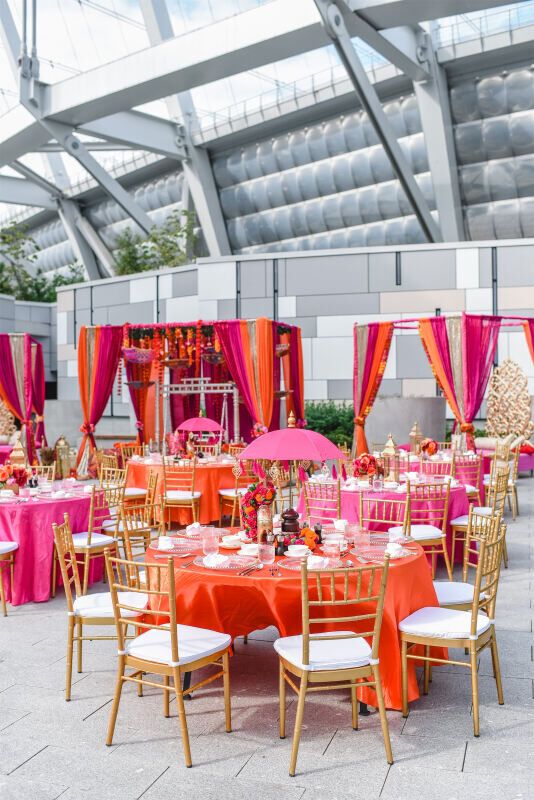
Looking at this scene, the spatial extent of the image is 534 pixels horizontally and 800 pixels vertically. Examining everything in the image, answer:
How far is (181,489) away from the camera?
26.7 feet

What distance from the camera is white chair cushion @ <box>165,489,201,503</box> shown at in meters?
7.67

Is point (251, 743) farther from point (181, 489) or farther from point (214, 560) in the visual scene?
point (181, 489)

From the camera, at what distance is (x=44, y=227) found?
29.3 metres

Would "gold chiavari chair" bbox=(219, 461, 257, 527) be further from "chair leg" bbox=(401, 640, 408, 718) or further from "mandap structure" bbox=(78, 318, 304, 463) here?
"chair leg" bbox=(401, 640, 408, 718)

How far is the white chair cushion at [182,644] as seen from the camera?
10.3 ft

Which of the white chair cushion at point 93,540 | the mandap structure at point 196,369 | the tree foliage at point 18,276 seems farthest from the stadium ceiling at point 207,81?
the white chair cushion at point 93,540

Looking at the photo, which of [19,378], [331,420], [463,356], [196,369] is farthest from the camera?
[331,420]

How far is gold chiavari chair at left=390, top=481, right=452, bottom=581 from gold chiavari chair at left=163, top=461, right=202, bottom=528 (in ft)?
7.85

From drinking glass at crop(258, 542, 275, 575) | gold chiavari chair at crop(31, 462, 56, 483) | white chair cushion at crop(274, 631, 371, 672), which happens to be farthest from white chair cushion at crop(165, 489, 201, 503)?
white chair cushion at crop(274, 631, 371, 672)

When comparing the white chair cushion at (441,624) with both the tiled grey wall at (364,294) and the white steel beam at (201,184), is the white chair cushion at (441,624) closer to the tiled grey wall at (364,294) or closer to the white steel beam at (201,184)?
the tiled grey wall at (364,294)

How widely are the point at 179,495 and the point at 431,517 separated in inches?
111

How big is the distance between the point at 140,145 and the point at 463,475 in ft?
43.9

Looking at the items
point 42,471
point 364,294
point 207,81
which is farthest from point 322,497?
point 207,81

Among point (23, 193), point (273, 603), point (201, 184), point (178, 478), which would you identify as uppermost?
point (23, 193)
